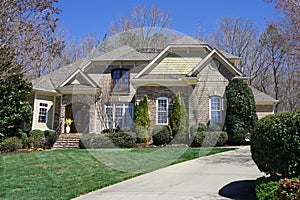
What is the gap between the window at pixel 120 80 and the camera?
2034cm

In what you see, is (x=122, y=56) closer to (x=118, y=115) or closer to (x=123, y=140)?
(x=118, y=115)

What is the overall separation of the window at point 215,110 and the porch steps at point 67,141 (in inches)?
337

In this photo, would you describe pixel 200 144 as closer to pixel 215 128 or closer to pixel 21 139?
pixel 215 128

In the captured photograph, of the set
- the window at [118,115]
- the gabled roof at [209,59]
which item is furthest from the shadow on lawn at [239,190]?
the window at [118,115]

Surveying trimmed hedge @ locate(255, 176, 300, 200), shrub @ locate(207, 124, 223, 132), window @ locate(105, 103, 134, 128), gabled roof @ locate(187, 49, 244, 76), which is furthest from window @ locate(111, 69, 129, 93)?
trimmed hedge @ locate(255, 176, 300, 200)

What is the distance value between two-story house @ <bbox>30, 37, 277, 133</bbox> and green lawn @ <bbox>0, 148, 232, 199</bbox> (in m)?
6.09

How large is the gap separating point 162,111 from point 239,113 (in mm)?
4803

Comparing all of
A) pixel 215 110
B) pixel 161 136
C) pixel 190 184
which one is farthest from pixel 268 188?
pixel 215 110

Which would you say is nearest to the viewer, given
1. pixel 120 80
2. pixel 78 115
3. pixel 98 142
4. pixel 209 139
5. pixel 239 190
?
pixel 239 190

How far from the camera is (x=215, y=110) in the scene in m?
18.3

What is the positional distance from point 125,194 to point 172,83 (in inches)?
496

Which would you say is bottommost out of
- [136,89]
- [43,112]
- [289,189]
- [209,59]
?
[289,189]

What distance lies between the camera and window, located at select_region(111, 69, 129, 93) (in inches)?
801

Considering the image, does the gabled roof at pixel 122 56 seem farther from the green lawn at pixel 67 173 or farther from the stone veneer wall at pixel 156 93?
the green lawn at pixel 67 173
